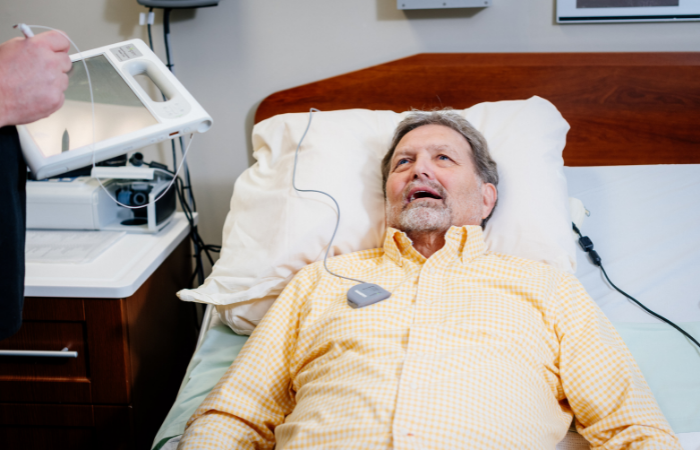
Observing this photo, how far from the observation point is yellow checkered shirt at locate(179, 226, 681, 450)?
74 cm

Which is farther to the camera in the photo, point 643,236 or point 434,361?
point 643,236

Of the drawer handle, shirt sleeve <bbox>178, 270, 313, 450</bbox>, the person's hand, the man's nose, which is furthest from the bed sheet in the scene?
the person's hand

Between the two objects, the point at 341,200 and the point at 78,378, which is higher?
the point at 341,200

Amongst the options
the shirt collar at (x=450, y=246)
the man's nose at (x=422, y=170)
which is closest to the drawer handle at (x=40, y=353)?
the shirt collar at (x=450, y=246)

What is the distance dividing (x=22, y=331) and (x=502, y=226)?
1136 millimetres

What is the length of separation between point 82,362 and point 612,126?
62.3 inches

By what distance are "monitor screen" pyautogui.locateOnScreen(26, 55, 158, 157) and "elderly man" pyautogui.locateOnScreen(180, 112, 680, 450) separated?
45cm

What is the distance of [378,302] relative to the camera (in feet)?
3.01

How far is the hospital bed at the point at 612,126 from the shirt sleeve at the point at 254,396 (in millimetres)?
226

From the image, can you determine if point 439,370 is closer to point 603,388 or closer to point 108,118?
point 603,388

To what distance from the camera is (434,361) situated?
2.62 ft

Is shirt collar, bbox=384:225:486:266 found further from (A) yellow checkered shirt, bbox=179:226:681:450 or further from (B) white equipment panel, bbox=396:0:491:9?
(B) white equipment panel, bbox=396:0:491:9

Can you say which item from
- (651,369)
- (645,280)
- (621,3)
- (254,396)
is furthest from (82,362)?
(621,3)

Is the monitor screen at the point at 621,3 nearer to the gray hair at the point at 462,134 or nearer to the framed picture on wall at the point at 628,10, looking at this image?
the framed picture on wall at the point at 628,10
